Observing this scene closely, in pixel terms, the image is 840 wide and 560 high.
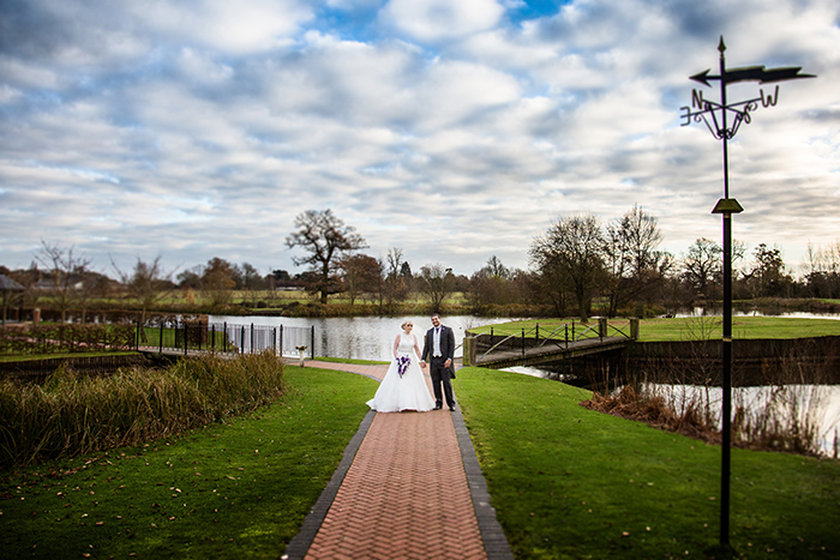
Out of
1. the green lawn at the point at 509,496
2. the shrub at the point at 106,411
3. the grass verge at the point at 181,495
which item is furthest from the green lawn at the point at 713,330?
the grass verge at the point at 181,495

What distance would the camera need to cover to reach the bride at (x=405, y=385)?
1019 centimetres

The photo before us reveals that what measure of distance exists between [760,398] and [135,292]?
32.6 meters

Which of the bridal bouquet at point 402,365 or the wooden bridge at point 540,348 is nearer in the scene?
the bridal bouquet at point 402,365

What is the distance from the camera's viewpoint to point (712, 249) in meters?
43.2

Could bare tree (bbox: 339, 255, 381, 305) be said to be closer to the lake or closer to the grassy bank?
the lake

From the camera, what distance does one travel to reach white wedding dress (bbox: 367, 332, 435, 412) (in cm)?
1018

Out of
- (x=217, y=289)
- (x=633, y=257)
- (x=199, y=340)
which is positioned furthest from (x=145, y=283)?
(x=633, y=257)

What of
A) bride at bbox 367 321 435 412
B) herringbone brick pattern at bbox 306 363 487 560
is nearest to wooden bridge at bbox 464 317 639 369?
bride at bbox 367 321 435 412

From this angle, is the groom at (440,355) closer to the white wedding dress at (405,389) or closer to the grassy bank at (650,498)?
the white wedding dress at (405,389)

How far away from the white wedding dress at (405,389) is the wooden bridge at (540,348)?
24.6 ft

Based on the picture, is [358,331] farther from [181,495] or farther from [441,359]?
[181,495]

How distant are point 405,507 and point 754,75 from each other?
5.30m

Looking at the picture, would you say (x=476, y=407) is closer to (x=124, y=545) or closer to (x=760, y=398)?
(x=760, y=398)

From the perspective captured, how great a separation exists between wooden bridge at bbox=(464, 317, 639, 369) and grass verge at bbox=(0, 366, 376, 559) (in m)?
9.41
